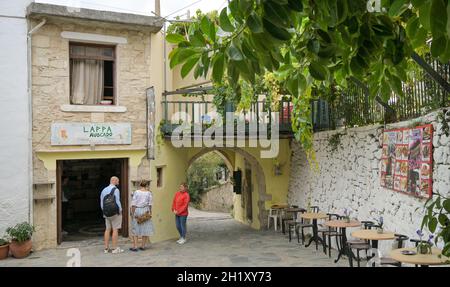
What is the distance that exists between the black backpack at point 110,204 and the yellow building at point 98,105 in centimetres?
148

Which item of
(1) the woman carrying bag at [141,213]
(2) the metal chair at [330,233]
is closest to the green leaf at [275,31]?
(2) the metal chair at [330,233]

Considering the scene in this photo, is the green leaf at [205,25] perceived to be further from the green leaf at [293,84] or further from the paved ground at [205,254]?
the paved ground at [205,254]

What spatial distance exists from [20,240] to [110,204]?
194 centimetres

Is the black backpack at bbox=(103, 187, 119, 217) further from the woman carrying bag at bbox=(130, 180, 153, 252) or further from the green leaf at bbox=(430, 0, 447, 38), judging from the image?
the green leaf at bbox=(430, 0, 447, 38)

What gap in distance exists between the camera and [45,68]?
9.62 metres

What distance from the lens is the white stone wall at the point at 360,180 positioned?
592 centimetres

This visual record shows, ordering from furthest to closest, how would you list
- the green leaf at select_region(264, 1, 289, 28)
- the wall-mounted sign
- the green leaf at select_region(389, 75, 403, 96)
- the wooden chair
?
the wall-mounted sign
the wooden chair
the green leaf at select_region(389, 75, 403, 96)
the green leaf at select_region(264, 1, 289, 28)

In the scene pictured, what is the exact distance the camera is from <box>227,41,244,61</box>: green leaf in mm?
1711

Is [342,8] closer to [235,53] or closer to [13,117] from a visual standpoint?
[235,53]

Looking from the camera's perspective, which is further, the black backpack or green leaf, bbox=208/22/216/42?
the black backpack

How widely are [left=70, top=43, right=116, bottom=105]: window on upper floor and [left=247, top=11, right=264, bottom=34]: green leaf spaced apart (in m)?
9.20

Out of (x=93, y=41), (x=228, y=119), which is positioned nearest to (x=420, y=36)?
(x=93, y=41)

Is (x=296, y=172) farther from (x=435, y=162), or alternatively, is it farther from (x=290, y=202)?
(x=435, y=162)

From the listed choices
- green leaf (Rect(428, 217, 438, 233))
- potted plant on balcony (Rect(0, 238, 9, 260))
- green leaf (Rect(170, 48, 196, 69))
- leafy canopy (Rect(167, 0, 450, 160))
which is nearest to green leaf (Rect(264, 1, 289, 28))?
leafy canopy (Rect(167, 0, 450, 160))
